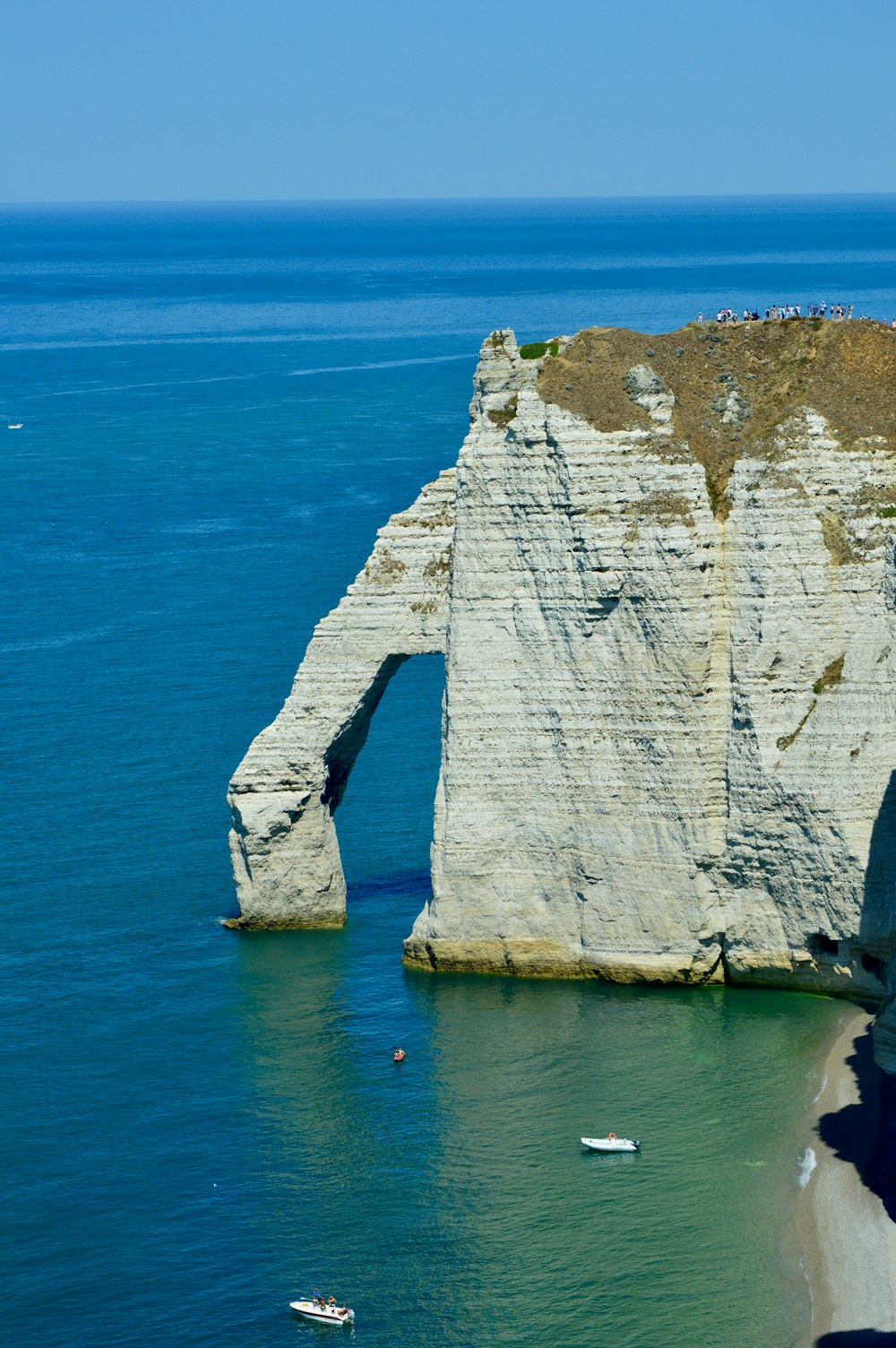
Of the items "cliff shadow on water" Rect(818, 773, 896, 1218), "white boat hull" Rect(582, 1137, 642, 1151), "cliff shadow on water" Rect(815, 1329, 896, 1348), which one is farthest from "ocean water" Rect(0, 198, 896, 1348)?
"cliff shadow on water" Rect(818, 773, 896, 1218)

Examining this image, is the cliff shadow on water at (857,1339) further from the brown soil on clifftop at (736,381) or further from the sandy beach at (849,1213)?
the brown soil on clifftop at (736,381)

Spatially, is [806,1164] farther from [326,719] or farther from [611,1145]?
[326,719]

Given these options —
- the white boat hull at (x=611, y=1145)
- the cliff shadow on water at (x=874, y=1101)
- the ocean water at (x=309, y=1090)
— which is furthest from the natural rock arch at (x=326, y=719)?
the white boat hull at (x=611, y=1145)

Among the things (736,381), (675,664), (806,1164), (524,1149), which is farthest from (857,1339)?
(736,381)

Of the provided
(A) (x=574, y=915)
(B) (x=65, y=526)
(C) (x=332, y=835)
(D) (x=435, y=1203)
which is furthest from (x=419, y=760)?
(B) (x=65, y=526)

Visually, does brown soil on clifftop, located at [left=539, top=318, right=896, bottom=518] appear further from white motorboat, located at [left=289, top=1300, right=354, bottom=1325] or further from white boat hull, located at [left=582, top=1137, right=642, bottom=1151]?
white motorboat, located at [left=289, top=1300, right=354, bottom=1325]

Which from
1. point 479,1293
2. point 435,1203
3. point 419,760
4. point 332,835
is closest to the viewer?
point 479,1293

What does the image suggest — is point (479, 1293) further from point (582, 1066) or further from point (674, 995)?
point (674, 995)
